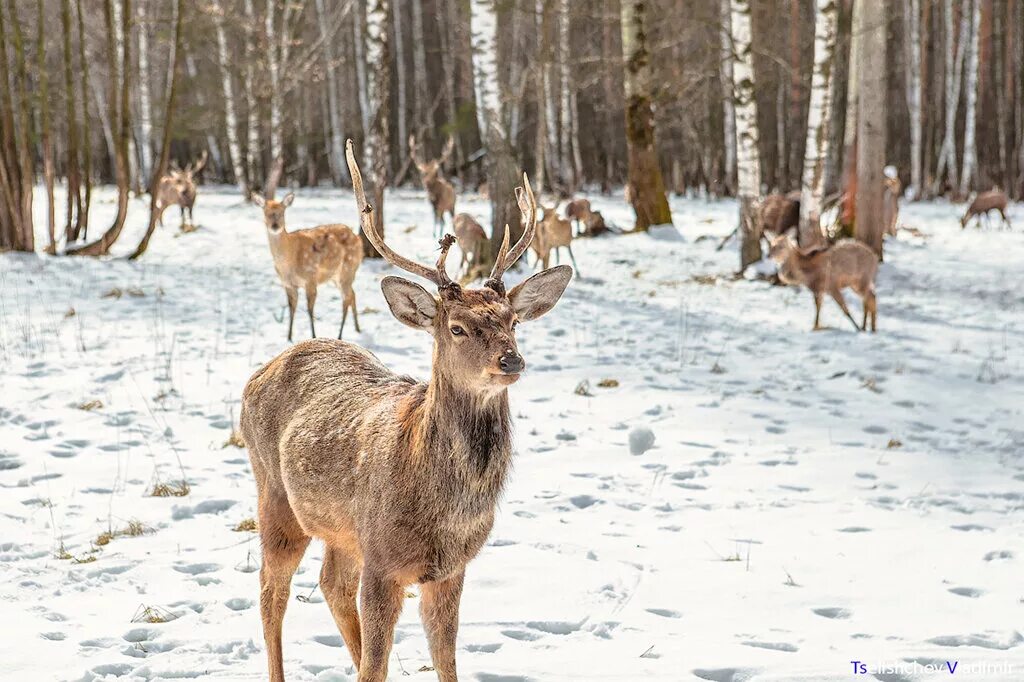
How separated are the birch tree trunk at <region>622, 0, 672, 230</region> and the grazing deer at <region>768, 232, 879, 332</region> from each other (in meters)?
5.15

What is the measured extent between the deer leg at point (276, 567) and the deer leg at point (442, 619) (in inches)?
23.5

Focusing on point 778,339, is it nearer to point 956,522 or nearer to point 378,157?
point 956,522

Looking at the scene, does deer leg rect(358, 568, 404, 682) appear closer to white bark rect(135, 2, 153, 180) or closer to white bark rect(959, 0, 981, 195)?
white bark rect(135, 2, 153, 180)

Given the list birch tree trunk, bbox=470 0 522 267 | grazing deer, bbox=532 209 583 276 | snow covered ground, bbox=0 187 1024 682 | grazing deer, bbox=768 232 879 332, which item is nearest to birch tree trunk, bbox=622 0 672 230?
grazing deer, bbox=532 209 583 276

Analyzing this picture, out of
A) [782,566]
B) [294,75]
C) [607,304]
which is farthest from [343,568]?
[294,75]

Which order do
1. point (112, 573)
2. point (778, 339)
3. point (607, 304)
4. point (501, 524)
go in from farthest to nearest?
1. point (607, 304)
2. point (778, 339)
3. point (501, 524)
4. point (112, 573)

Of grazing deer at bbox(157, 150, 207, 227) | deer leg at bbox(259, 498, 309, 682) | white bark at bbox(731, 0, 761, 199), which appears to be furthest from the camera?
grazing deer at bbox(157, 150, 207, 227)

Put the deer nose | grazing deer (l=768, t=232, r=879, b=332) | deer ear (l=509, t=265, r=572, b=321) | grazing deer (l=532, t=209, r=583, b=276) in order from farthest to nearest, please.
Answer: grazing deer (l=532, t=209, r=583, b=276) → grazing deer (l=768, t=232, r=879, b=332) → deer ear (l=509, t=265, r=572, b=321) → the deer nose

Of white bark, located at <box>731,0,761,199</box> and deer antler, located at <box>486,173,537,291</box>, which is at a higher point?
white bark, located at <box>731,0,761,199</box>

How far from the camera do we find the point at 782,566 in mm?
4691

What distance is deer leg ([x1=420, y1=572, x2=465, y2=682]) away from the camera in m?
3.26

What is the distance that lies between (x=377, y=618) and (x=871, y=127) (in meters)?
12.8

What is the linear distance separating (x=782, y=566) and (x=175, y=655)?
2.83 metres

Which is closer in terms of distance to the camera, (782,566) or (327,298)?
(782,566)
